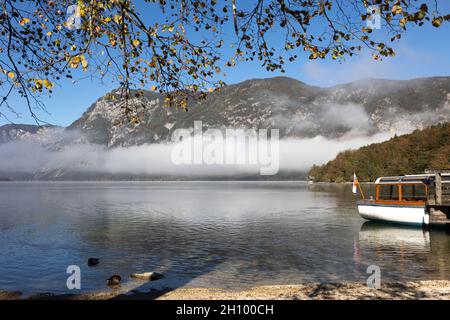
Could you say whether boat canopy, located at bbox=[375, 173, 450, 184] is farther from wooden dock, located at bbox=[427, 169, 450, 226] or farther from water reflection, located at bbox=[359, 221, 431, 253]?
water reflection, located at bbox=[359, 221, 431, 253]

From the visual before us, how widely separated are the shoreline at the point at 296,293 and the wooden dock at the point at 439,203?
25.0m

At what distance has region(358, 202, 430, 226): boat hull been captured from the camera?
4278cm

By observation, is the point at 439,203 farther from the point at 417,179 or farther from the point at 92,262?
the point at 92,262

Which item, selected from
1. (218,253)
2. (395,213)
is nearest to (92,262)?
(218,253)

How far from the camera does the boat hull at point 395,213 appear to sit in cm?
4278

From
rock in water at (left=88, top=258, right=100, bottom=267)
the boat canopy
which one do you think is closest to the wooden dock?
the boat canopy

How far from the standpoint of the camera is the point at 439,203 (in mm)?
41500

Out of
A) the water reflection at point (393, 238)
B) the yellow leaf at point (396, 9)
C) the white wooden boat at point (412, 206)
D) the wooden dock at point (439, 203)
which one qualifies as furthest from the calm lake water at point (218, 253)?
the yellow leaf at point (396, 9)

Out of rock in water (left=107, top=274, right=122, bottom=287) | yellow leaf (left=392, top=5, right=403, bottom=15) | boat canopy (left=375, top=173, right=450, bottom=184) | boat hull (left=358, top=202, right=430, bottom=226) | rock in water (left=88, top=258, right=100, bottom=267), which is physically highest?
yellow leaf (left=392, top=5, right=403, bottom=15)

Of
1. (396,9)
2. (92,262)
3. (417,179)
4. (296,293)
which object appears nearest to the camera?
(396,9)

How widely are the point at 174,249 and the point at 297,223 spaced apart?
2324 cm

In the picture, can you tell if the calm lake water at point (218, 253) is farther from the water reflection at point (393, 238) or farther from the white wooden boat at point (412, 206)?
the white wooden boat at point (412, 206)

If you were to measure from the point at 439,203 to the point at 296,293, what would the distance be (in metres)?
30.7

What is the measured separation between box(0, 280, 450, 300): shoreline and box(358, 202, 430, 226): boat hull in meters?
25.5
